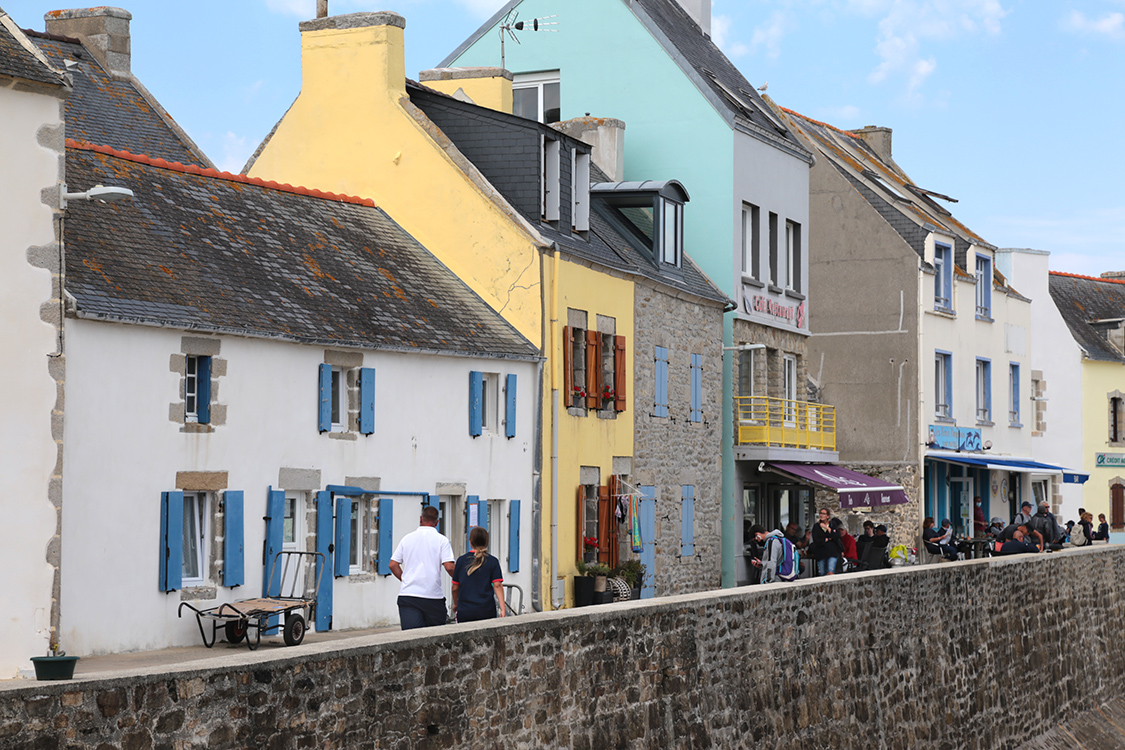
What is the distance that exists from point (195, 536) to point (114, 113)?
11917mm

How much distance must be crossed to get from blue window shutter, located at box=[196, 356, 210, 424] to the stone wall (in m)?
2.46

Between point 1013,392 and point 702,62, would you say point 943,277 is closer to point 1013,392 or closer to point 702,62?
point 1013,392

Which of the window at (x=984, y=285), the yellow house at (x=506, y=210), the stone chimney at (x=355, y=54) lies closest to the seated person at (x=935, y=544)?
the window at (x=984, y=285)

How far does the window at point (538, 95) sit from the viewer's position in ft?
95.3

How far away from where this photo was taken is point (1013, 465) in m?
36.4

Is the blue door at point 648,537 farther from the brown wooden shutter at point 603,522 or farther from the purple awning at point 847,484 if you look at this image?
the purple awning at point 847,484

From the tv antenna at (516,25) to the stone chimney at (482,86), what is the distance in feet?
9.56

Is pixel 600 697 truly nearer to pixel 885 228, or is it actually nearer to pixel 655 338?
pixel 655 338

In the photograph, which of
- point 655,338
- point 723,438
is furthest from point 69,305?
point 723,438

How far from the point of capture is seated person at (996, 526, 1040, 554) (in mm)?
24625

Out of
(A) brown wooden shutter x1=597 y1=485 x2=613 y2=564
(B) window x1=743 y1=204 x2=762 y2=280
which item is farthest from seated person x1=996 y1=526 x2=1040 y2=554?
(A) brown wooden shutter x1=597 y1=485 x2=613 y2=564

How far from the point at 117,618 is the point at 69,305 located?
291cm

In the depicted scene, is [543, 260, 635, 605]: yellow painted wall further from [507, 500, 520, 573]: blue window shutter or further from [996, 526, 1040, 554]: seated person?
[996, 526, 1040, 554]: seated person

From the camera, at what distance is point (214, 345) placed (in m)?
16.0
